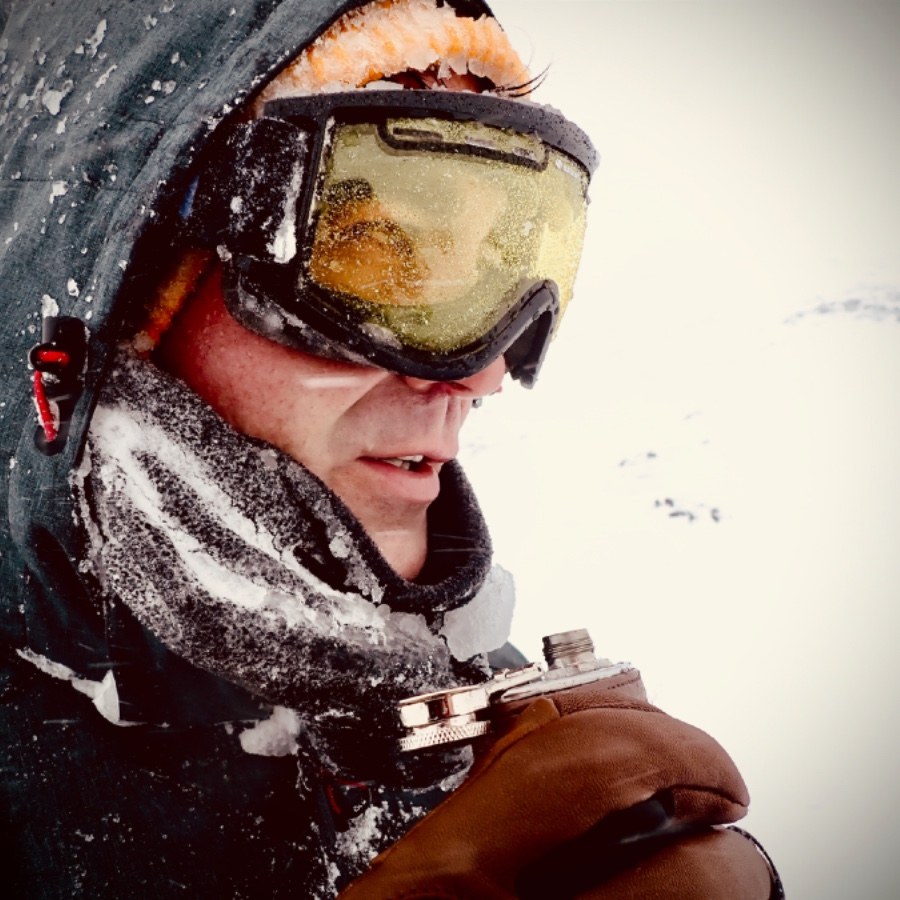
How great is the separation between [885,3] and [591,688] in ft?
20.8

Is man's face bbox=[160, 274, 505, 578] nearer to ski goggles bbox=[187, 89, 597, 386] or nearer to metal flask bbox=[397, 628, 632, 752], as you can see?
ski goggles bbox=[187, 89, 597, 386]

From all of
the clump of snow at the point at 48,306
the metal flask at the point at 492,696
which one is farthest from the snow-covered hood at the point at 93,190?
the metal flask at the point at 492,696

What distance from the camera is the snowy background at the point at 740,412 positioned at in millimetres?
2592

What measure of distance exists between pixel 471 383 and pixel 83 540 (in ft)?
2.45

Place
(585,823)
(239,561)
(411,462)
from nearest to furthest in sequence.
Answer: (585,823), (239,561), (411,462)

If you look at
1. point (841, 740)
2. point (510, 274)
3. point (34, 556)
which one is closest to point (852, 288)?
point (841, 740)

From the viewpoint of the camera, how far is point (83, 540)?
1061mm

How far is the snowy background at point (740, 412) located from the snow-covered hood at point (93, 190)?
2.19m

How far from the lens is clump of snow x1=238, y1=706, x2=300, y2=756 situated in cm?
123

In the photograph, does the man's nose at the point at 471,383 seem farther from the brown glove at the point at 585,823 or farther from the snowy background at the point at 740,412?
the snowy background at the point at 740,412

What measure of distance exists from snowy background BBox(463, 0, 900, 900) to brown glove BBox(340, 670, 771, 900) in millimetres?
1900

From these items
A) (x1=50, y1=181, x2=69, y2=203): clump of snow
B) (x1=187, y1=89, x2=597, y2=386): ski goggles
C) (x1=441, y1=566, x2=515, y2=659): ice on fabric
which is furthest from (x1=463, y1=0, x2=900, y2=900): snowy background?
(x1=50, y1=181, x2=69, y2=203): clump of snow

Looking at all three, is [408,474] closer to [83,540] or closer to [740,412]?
[83,540]

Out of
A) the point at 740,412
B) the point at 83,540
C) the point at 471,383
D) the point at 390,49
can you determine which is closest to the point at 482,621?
the point at 471,383
